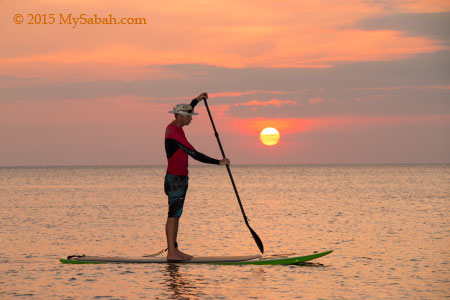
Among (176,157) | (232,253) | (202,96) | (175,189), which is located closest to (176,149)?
(176,157)

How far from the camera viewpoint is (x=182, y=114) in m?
13.6

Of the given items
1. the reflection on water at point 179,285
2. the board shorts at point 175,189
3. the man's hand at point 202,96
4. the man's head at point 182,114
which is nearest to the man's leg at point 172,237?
the board shorts at point 175,189

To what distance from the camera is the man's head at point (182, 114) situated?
13.6 metres

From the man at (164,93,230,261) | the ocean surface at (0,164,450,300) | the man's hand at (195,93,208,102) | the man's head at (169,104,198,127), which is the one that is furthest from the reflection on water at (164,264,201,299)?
the man's hand at (195,93,208,102)

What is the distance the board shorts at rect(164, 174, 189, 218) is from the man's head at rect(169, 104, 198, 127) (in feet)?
3.46

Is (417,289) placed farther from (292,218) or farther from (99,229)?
(292,218)

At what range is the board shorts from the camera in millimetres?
13719

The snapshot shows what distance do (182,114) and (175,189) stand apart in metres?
1.48

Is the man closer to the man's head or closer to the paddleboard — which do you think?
the man's head

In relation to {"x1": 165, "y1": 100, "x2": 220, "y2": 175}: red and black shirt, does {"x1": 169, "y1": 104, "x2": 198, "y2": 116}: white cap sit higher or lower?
higher

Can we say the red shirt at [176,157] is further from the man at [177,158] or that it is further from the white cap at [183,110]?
the white cap at [183,110]

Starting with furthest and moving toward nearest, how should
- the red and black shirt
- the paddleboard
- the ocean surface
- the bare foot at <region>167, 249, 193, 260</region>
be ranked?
1. the paddleboard
2. the bare foot at <region>167, 249, 193, 260</region>
3. the red and black shirt
4. the ocean surface

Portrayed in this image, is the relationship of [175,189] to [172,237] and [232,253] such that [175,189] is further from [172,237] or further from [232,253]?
[232,253]

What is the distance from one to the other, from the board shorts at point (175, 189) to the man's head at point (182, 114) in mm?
1054
